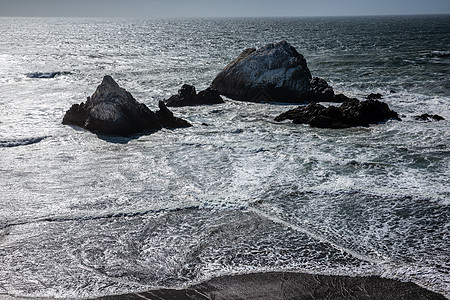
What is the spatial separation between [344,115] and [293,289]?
1047 cm

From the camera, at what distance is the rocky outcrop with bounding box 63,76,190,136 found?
1385 cm

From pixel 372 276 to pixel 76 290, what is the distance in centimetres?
399

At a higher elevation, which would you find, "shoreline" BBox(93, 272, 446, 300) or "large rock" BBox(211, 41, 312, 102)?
"large rock" BBox(211, 41, 312, 102)

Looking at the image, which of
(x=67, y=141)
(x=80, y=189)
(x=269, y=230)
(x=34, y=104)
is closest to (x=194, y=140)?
(x=67, y=141)

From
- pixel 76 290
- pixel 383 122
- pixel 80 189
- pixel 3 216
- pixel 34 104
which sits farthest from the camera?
pixel 34 104

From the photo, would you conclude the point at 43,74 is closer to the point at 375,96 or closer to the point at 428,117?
the point at 375,96

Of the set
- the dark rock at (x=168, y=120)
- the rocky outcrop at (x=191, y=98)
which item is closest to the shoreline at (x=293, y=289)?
the dark rock at (x=168, y=120)

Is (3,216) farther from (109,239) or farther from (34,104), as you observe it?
(34,104)

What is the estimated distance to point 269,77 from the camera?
1966 centimetres

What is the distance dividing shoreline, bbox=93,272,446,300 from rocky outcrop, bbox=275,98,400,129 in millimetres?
9274

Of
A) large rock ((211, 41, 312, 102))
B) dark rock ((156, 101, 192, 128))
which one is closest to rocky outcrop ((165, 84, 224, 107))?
large rock ((211, 41, 312, 102))

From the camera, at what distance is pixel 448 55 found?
36.6 meters

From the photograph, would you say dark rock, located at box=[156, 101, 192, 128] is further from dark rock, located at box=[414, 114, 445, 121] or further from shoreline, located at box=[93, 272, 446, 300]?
shoreline, located at box=[93, 272, 446, 300]

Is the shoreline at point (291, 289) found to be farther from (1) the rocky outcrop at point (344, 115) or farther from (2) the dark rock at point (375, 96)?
(2) the dark rock at point (375, 96)
